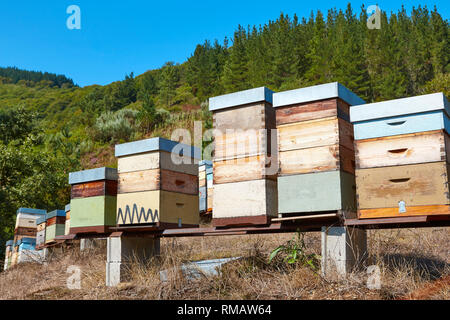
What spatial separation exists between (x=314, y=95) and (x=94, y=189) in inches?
170

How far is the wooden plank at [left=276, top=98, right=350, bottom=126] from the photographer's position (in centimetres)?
561

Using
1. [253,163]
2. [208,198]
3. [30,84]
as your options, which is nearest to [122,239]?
[253,163]

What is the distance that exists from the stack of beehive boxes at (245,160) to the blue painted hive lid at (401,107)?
46.7 inches

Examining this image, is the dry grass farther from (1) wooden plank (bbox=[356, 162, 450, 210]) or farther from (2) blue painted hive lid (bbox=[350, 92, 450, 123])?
(2) blue painted hive lid (bbox=[350, 92, 450, 123])

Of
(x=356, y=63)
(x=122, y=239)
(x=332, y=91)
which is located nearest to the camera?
(x=332, y=91)

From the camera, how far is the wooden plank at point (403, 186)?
16.2ft

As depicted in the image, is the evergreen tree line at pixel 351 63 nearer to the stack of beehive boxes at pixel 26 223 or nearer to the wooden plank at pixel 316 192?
the stack of beehive boxes at pixel 26 223

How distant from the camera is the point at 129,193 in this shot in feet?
23.5

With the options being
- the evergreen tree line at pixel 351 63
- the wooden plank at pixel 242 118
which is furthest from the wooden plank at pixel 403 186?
the evergreen tree line at pixel 351 63

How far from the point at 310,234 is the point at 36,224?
8761 millimetres

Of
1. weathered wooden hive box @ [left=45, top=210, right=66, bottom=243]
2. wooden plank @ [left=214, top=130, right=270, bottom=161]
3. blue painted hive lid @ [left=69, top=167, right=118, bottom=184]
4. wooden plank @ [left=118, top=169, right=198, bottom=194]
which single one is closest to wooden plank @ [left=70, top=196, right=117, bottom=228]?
blue painted hive lid @ [left=69, top=167, right=118, bottom=184]

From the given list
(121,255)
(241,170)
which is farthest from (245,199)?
(121,255)

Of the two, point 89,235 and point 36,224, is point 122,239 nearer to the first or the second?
point 89,235

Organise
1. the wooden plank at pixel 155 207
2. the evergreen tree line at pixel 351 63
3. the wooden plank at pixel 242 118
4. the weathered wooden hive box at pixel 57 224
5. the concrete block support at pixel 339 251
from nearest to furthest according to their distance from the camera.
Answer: the concrete block support at pixel 339 251 → the wooden plank at pixel 242 118 → the wooden plank at pixel 155 207 → the weathered wooden hive box at pixel 57 224 → the evergreen tree line at pixel 351 63
